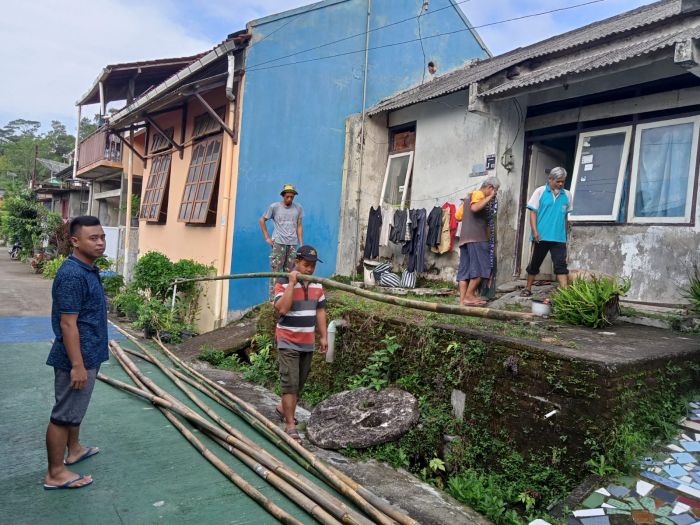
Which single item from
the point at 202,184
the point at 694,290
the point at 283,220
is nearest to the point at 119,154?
the point at 202,184

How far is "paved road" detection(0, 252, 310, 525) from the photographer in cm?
273

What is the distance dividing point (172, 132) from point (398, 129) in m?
5.68

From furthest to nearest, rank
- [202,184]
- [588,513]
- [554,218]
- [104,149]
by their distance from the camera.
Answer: [104,149] → [202,184] → [554,218] → [588,513]

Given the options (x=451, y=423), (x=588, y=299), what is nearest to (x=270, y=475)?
(x=451, y=423)

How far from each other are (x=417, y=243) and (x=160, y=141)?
7724 mm

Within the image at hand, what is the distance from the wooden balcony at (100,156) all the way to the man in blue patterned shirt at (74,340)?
13169mm

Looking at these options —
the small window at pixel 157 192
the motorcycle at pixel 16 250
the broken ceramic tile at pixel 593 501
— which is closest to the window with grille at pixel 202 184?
the small window at pixel 157 192

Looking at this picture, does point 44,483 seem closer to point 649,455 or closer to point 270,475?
point 270,475

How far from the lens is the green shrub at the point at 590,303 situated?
15.6 feet

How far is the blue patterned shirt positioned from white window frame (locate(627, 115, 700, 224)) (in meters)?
6.14

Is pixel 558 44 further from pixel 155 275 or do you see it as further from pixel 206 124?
pixel 155 275

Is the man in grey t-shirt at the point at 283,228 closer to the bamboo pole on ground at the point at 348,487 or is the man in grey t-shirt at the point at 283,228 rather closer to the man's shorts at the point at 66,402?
the bamboo pole on ground at the point at 348,487

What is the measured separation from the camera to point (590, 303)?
15.7 ft

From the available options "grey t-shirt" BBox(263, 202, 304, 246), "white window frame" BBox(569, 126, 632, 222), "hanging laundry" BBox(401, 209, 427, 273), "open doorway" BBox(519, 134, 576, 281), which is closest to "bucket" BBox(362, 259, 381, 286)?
"hanging laundry" BBox(401, 209, 427, 273)
